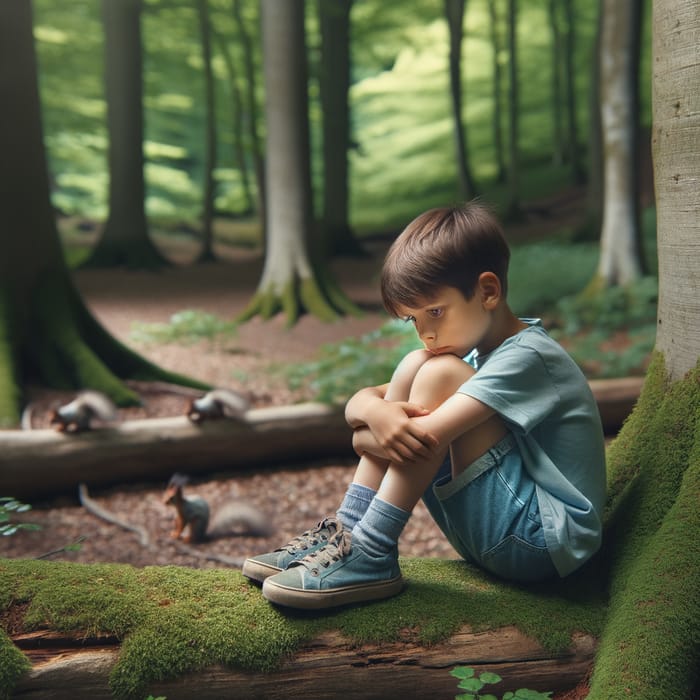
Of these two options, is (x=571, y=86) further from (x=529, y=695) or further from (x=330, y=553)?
(x=529, y=695)

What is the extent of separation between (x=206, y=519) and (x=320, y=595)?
2.20 m

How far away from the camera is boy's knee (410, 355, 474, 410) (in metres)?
1.94

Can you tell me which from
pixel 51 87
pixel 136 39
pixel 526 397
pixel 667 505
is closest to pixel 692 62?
pixel 526 397

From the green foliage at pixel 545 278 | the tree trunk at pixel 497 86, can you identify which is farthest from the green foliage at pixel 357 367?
the tree trunk at pixel 497 86

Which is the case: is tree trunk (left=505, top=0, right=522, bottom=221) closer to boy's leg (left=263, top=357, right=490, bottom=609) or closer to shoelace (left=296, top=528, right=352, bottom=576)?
boy's leg (left=263, top=357, right=490, bottom=609)

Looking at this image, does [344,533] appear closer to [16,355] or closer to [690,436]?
[690,436]

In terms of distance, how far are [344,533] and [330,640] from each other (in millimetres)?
259

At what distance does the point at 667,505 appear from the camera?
2.11 m

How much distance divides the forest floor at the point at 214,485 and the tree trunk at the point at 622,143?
2870 millimetres

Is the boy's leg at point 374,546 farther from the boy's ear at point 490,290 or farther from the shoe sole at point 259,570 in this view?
the boy's ear at point 490,290

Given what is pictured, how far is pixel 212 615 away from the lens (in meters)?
1.90

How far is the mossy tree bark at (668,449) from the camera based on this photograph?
69.8 inches

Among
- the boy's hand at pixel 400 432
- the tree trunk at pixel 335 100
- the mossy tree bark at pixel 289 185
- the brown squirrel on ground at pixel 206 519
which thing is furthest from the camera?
the tree trunk at pixel 335 100

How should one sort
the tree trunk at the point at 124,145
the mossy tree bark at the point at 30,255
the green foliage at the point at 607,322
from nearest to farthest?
the mossy tree bark at the point at 30,255, the green foliage at the point at 607,322, the tree trunk at the point at 124,145
